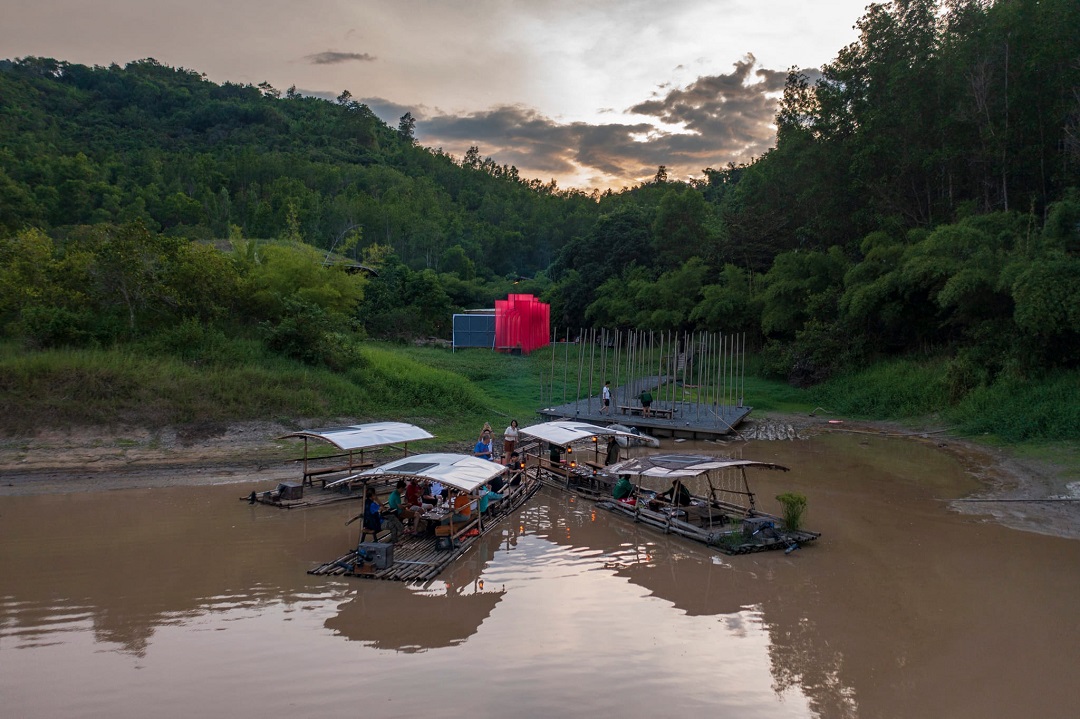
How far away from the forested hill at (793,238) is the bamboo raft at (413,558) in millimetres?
11627

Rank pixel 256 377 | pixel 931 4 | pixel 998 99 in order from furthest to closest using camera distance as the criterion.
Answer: pixel 931 4
pixel 998 99
pixel 256 377

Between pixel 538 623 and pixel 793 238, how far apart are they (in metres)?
32.9

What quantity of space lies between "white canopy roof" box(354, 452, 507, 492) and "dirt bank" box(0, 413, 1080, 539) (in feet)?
18.2

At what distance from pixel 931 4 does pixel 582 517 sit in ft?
92.9

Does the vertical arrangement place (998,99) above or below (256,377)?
above

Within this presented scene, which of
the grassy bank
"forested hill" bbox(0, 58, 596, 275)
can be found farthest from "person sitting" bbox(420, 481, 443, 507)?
"forested hill" bbox(0, 58, 596, 275)

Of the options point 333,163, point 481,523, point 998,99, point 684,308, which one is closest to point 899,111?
point 998,99

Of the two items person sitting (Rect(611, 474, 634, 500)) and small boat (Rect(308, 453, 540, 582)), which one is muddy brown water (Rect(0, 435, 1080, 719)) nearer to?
small boat (Rect(308, 453, 540, 582))

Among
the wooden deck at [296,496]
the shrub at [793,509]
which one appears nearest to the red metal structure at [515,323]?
the wooden deck at [296,496]

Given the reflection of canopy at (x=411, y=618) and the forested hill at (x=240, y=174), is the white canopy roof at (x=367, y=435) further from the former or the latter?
the forested hill at (x=240, y=174)

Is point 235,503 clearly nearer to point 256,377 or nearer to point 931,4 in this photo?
point 256,377

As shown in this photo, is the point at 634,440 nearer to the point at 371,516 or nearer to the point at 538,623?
the point at 371,516

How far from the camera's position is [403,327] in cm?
3831

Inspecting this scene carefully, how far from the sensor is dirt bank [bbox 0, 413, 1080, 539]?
13.5m
